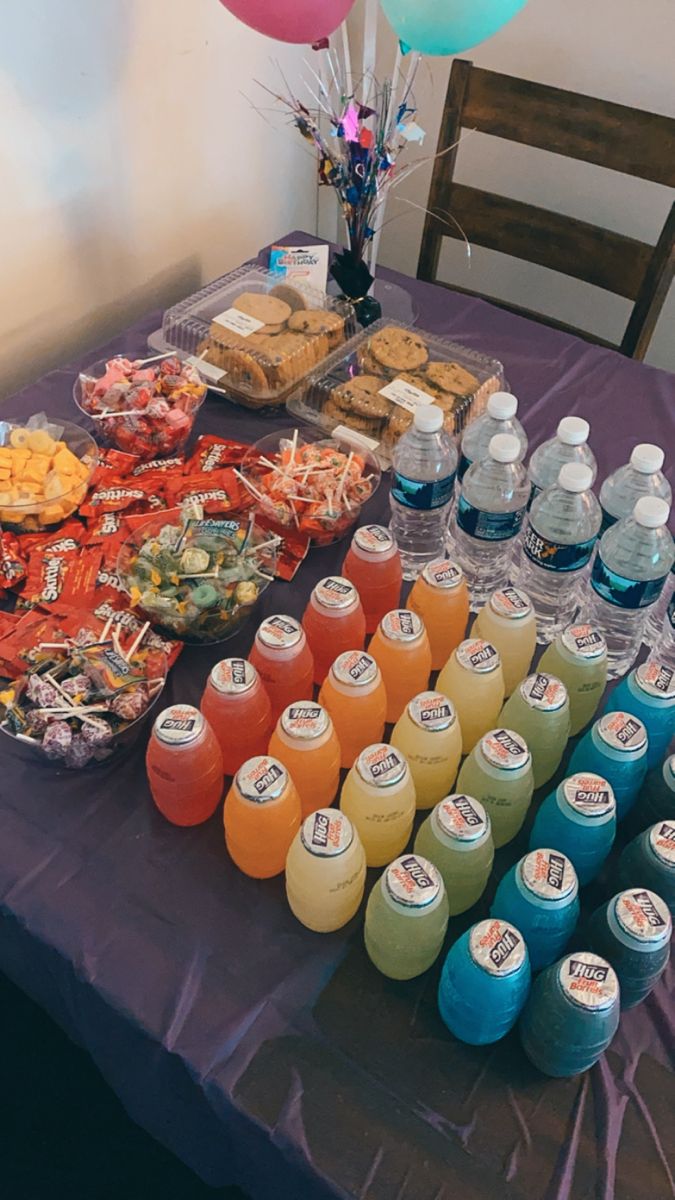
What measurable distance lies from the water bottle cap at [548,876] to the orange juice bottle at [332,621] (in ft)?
1.22

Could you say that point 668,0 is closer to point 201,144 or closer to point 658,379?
point 658,379

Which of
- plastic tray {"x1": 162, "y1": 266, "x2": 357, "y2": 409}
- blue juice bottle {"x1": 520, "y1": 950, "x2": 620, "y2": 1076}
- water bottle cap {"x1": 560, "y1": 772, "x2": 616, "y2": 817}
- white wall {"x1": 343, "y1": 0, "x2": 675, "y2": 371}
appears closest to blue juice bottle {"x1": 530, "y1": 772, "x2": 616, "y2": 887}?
water bottle cap {"x1": 560, "y1": 772, "x2": 616, "y2": 817}

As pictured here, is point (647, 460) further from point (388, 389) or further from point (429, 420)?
point (388, 389)

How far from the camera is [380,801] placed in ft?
2.79

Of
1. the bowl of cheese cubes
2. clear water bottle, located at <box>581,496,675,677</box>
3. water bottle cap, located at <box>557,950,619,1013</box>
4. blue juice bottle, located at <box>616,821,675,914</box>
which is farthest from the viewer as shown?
the bowl of cheese cubes

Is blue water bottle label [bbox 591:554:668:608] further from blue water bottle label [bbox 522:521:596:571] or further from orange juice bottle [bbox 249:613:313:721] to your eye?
orange juice bottle [bbox 249:613:313:721]

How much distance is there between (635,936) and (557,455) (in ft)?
A: 2.27

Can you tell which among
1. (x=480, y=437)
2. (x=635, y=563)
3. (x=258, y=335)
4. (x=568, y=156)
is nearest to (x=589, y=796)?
(x=635, y=563)

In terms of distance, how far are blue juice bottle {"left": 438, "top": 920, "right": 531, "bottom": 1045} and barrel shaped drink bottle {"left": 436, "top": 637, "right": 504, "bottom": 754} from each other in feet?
0.89

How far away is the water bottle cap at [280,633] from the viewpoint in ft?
3.19

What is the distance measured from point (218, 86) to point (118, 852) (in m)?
1.70

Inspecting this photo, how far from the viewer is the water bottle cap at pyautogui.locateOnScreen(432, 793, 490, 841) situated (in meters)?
0.80

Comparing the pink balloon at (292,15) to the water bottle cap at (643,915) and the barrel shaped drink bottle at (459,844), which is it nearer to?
the barrel shaped drink bottle at (459,844)

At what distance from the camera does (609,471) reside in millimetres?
1441
